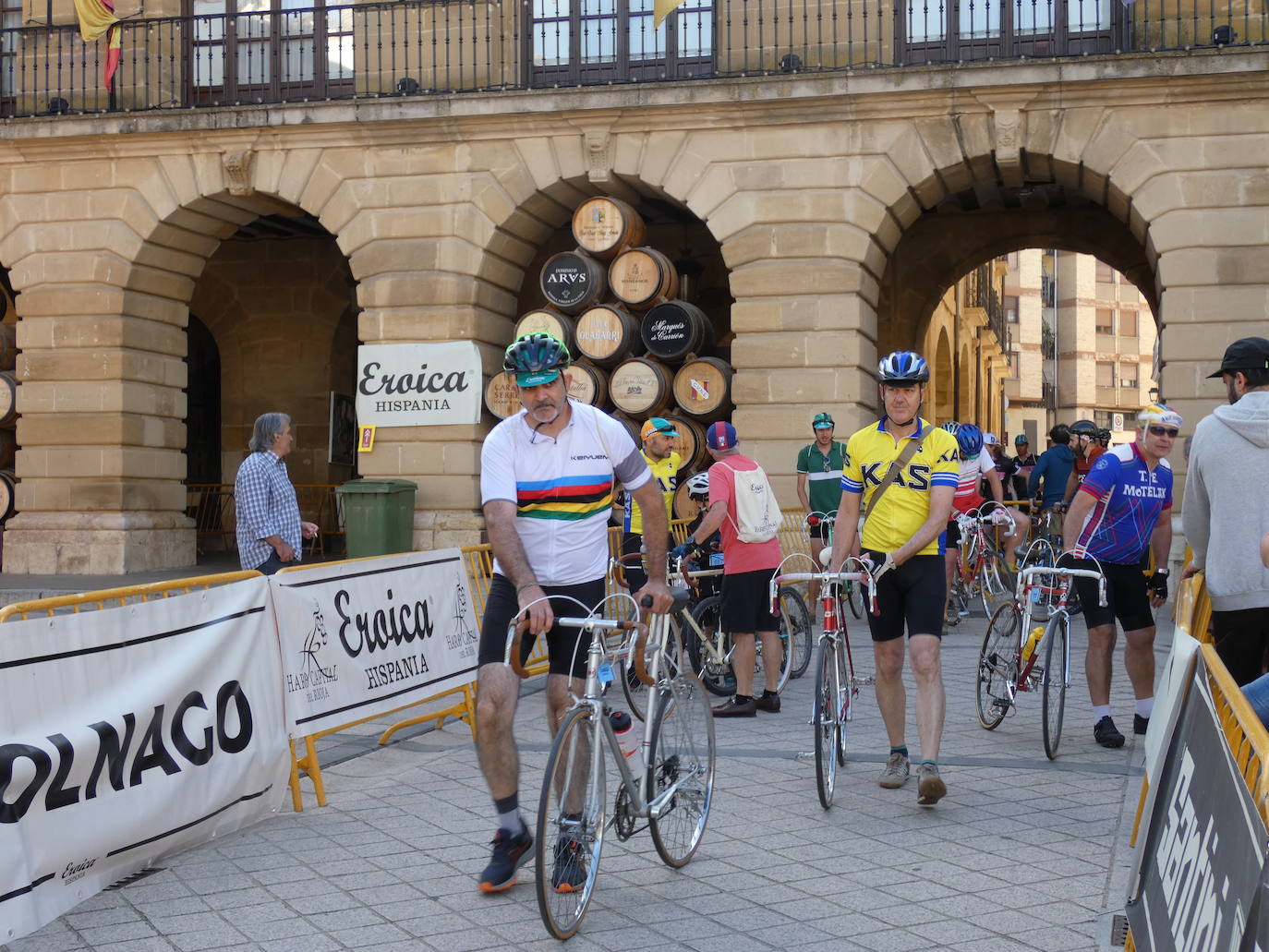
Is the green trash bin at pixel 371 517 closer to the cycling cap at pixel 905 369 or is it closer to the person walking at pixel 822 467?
the person walking at pixel 822 467

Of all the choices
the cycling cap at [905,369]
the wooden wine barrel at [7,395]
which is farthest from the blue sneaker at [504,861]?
the wooden wine barrel at [7,395]

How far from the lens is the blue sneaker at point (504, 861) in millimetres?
4957

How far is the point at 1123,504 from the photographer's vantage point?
24.2ft

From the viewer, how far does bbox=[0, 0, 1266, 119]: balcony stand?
1572 centimetres

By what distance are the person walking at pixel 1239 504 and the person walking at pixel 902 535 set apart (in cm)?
110

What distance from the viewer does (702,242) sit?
20453 millimetres

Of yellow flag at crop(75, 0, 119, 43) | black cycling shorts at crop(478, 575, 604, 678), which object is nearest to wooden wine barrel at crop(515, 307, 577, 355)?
yellow flag at crop(75, 0, 119, 43)

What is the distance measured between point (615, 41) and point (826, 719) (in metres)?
12.4

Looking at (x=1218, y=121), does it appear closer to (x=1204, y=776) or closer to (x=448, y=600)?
(x=448, y=600)

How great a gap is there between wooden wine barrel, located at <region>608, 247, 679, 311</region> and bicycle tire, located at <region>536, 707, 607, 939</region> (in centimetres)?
1189

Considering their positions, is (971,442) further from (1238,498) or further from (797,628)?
(1238,498)

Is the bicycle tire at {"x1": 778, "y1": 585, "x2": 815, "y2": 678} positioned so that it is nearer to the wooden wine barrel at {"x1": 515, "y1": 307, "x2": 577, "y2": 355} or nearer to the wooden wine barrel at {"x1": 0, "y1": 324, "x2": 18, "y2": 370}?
the wooden wine barrel at {"x1": 515, "y1": 307, "x2": 577, "y2": 355}

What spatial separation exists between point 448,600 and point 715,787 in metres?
2.25

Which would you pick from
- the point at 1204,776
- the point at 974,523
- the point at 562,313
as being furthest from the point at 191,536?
the point at 1204,776
